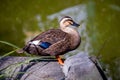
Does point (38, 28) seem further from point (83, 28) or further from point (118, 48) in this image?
point (118, 48)

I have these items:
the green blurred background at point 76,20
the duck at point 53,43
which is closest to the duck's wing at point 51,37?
the duck at point 53,43

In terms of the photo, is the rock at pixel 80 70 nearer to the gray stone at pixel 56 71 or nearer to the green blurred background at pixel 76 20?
the gray stone at pixel 56 71

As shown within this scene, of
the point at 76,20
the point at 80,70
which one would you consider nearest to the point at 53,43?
the point at 80,70

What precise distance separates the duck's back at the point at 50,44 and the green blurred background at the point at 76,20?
2.06 m

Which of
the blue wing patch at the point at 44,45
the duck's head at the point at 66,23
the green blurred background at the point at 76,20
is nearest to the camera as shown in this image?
the blue wing patch at the point at 44,45

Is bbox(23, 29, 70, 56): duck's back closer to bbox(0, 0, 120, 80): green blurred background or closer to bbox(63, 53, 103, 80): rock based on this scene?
bbox(63, 53, 103, 80): rock

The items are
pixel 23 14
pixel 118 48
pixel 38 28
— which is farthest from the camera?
pixel 23 14

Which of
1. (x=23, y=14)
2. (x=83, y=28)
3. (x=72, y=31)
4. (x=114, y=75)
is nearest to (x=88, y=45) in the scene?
(x=83, y=28)

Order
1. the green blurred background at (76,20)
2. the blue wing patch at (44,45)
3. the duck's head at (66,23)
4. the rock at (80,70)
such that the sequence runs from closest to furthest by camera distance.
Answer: the rock at (80,70) < the blue wing patch at (44,45) < the duck's head at (66,23) < the green blurred background at (76,20)

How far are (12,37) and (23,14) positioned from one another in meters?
0.88

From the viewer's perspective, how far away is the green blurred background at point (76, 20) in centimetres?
688

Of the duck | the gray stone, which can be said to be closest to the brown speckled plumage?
the duck

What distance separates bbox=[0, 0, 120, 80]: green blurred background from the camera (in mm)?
6883

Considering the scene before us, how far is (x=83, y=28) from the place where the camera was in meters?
7.27
